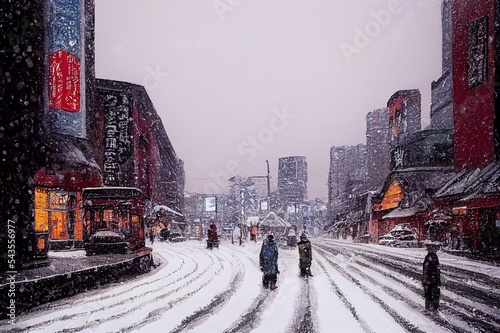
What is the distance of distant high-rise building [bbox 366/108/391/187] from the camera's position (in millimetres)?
40250

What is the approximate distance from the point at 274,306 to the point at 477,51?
21096 mm

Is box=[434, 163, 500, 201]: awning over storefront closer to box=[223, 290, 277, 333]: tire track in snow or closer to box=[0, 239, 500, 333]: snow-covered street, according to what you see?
box=[0, 239, 500, 333]: snow-covered street

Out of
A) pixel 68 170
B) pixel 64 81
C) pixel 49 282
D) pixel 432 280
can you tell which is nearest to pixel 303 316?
pixel 432 280

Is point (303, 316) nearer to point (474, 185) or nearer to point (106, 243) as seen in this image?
point (106, 243)

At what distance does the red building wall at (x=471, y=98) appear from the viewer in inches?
928

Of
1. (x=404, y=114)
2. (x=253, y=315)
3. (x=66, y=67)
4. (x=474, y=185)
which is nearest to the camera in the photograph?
(x=253, y=315)

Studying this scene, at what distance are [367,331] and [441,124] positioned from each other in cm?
4154

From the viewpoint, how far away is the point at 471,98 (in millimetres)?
25500

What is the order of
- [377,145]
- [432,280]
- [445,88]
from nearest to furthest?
[432,280]
[445,88]
[377,145]

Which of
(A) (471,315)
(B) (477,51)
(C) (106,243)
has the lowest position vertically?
(C) (106,243)

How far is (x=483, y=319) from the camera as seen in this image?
9.17 m

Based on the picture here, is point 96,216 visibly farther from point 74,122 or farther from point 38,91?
point 38,91

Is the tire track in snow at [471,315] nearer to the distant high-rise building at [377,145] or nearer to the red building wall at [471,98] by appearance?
the red building wall at [471,98]


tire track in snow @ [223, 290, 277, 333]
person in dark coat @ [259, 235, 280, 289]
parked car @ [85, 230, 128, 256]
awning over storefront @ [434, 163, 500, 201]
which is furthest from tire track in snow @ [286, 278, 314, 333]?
awning over storefront @ [434, 163, 500, 201]
